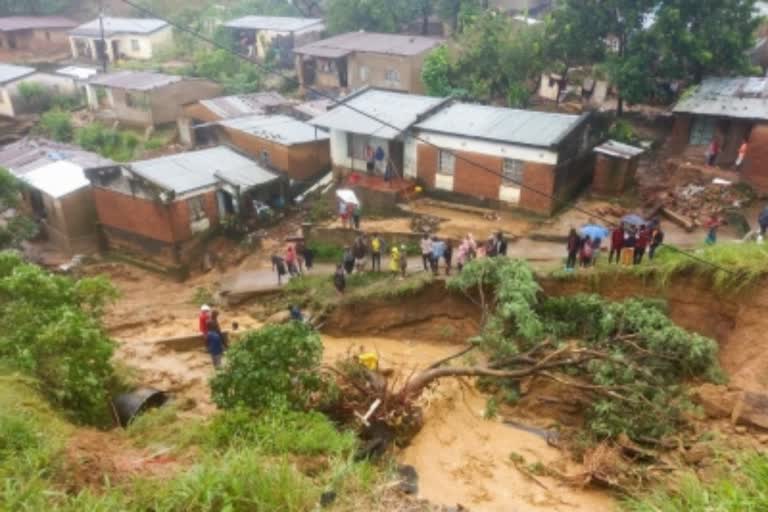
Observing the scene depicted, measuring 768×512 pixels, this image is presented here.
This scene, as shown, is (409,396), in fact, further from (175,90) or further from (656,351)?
(175,90)

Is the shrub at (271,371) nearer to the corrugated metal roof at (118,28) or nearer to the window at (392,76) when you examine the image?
the window at (392,76)

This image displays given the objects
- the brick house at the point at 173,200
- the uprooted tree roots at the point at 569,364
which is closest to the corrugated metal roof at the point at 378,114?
the brick house at the point at 173,200

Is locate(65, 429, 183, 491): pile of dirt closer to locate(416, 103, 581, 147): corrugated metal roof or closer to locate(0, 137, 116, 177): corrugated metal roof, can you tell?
locate(416, 103, 581, 147): corrugated metal roof

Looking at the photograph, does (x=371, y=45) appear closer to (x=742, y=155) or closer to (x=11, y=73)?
(x=742, y=155)

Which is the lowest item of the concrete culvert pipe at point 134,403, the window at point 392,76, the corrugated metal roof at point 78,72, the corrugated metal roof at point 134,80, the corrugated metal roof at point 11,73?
the concrete culvert pipe at point 134,403

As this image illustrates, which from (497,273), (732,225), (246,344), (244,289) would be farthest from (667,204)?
(246,344)

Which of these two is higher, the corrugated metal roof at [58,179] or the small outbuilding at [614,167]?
the small outbuilding at [614,167]

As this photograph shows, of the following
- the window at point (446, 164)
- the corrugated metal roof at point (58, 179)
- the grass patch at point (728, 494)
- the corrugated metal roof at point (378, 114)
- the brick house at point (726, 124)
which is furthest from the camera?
the corrugated metal roof at point (58, 179)
